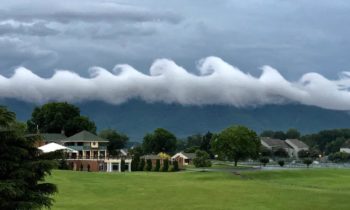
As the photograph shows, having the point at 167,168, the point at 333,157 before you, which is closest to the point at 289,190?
the point at 167,168

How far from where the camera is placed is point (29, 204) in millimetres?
23891

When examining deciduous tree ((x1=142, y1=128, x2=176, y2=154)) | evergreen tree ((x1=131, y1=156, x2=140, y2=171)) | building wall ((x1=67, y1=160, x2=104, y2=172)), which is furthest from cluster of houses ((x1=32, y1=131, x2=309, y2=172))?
deciduous tree ((x1=142, y1=128, x2=176, y2=154))

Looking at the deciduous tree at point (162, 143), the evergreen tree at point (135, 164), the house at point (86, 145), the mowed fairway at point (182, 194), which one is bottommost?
the mowed fairway at point (182, 194)

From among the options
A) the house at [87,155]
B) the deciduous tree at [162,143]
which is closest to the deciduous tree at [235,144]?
the house at [87,155]

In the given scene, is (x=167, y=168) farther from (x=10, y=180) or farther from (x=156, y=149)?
(x=10, y=180)

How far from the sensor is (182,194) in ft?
180

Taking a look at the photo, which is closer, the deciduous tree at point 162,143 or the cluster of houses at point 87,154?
the cluster of houses at point 87,154

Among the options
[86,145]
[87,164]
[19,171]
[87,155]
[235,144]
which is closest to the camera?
[19,171]

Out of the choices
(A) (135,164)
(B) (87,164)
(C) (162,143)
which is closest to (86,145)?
(B) (87,164)

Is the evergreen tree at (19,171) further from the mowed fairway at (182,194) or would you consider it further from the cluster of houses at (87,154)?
the cluster of houses at (87,154)

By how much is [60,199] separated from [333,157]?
516 ft

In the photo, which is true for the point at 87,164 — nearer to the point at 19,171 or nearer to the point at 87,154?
the point at 87,154

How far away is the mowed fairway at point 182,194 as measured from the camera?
46250mm

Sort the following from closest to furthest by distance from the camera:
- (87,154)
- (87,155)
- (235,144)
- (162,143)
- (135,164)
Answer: (135,164) → (87,155) → (87,154) → (235,144) → (162,143)
